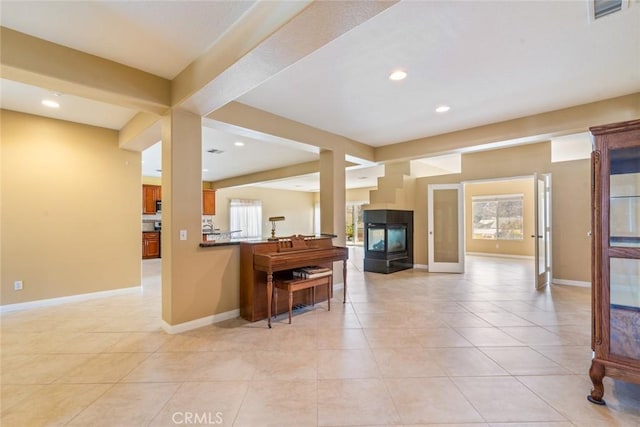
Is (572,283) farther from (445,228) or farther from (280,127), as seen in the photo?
(280,127)

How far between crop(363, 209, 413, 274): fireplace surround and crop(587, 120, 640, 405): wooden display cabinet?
446 centimetres

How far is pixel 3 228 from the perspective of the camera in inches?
150

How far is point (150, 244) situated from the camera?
8859 millimetres

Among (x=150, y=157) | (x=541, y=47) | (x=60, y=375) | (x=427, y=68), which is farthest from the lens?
(x=150, y=157)

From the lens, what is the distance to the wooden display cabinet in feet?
6.18

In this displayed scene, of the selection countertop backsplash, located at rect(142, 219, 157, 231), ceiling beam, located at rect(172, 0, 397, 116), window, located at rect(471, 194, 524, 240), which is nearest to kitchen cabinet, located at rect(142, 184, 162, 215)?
countertop backsplash, located at rect(142, 219, 157, 231)

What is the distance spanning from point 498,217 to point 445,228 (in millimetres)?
3750

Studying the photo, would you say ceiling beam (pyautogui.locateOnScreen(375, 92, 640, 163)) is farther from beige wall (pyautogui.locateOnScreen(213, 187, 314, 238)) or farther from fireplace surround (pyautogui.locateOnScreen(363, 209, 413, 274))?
beige wall (pyautogui.locateOnScreen(213, 187, 314, 238))

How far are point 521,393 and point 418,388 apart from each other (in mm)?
705

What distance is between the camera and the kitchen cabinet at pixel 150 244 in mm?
8766

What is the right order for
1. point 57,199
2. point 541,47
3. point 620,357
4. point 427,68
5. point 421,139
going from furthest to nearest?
point 421,139 < point 57,199 < point 427,68 < point 541,47 < point 620,357

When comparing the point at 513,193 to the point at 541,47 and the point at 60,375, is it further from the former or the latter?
the point at 60,375

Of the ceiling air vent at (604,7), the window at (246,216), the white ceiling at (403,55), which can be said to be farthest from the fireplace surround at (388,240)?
the window at (246,216)

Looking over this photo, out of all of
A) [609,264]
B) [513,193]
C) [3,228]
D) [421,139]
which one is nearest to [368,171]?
[421,139]
